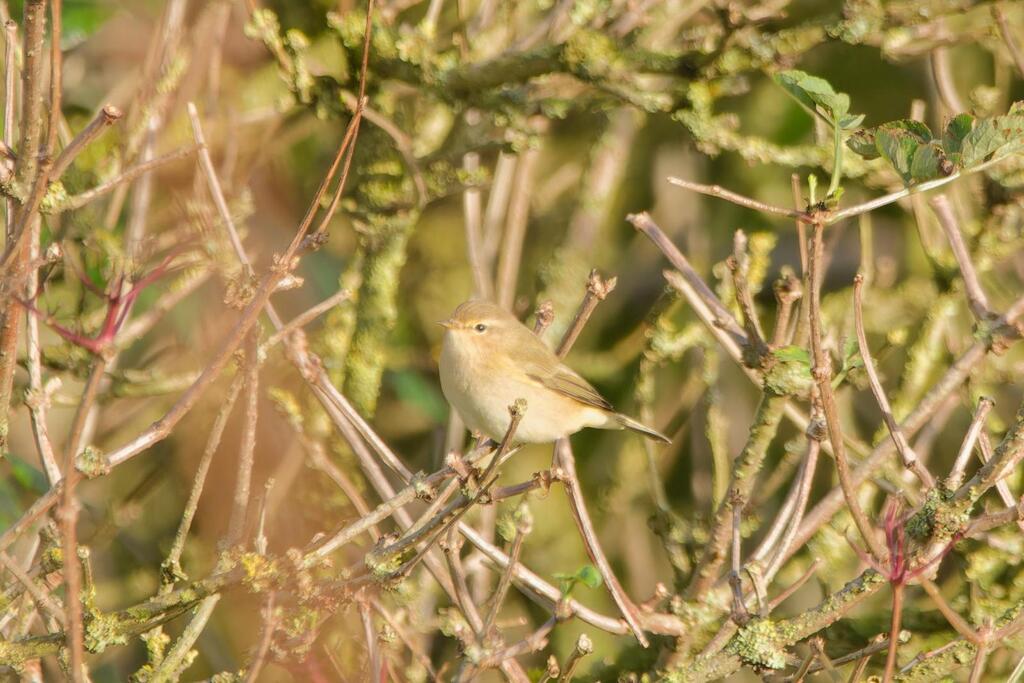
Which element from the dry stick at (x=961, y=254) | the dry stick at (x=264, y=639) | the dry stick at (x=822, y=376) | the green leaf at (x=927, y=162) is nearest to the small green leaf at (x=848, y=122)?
the green leaf at (x=927, y=162)

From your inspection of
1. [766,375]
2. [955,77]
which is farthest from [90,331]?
[955,77]

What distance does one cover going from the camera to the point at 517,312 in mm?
4738

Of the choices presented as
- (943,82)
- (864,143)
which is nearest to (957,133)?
(864,143)

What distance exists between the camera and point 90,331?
3551 mm

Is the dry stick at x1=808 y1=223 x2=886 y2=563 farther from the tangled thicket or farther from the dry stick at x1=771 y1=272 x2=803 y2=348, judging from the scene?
the dry stick at x1=771 y1=272 x2=803 y2=348

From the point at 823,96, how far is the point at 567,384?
6.67 ft

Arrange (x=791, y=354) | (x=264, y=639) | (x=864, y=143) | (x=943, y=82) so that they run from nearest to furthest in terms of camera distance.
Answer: (x=264, y=639)
(x=864, y=143)
(x=791, y=354)
(x=943, y=82)

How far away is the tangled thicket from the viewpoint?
7.34ft

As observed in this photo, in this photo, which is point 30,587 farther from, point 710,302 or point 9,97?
point 710,302

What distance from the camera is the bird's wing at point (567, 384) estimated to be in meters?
3.87

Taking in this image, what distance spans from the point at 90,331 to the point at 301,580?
1685 mm

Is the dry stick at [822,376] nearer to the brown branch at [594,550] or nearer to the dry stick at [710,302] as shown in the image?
the brown branch at [594,550]

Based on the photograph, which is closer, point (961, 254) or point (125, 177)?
point (125, 177)

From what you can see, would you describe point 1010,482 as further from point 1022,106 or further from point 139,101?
point 139,101
